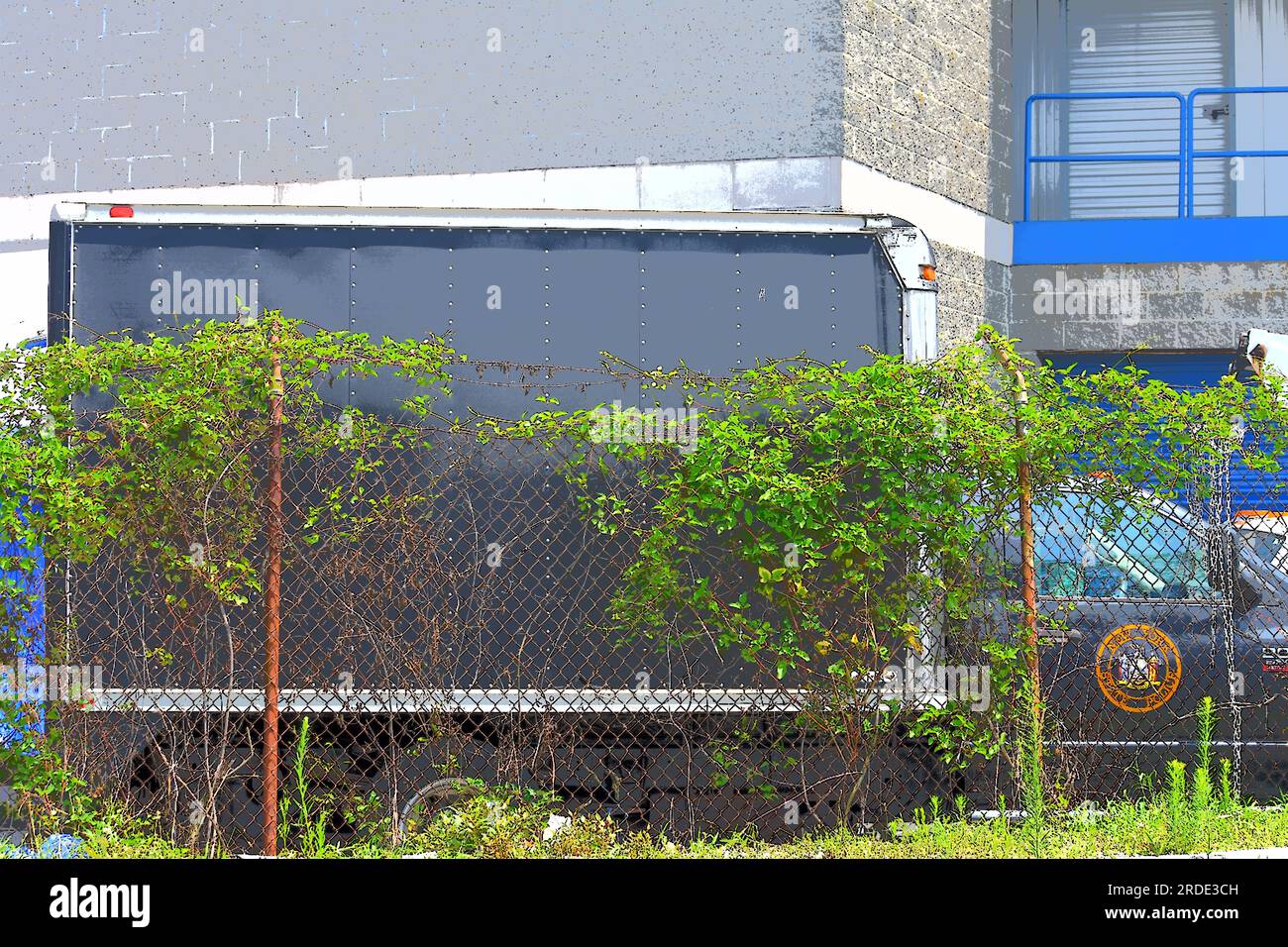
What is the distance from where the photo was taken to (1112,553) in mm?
6949

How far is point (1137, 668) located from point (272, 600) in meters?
4.03

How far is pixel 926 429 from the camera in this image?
6.27 m

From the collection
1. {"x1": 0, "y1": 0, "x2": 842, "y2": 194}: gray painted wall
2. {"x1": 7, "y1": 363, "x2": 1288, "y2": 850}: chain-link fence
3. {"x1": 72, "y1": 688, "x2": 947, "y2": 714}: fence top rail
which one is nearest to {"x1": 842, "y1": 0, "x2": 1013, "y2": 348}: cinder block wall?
{"x1": 0, "y1": 0, "x2": 842, "y2": 194}: gray painted wall

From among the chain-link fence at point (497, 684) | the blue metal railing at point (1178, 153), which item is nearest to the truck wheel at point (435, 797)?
the chain-link fence at point (497, 684)

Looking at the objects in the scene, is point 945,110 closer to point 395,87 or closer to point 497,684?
point 395,87

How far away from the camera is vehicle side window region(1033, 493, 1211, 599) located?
6.50 m

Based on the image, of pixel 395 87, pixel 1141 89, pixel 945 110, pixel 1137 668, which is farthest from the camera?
pixel 1141 89

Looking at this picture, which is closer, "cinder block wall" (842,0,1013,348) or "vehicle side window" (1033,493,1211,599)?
"vehicle side window" (1033,493,1211,599)

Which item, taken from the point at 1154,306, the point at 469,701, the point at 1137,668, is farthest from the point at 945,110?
the point at 469,701

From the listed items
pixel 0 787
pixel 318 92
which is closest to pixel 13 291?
pixel 318 92

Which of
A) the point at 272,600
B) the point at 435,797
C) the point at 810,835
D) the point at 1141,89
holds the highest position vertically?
the point at 1141,89

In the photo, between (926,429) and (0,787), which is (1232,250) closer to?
(926,429)

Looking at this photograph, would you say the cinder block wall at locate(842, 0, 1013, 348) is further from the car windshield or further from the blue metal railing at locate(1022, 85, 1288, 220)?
the car windshield

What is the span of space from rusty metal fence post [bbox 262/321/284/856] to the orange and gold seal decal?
3.76 metres
